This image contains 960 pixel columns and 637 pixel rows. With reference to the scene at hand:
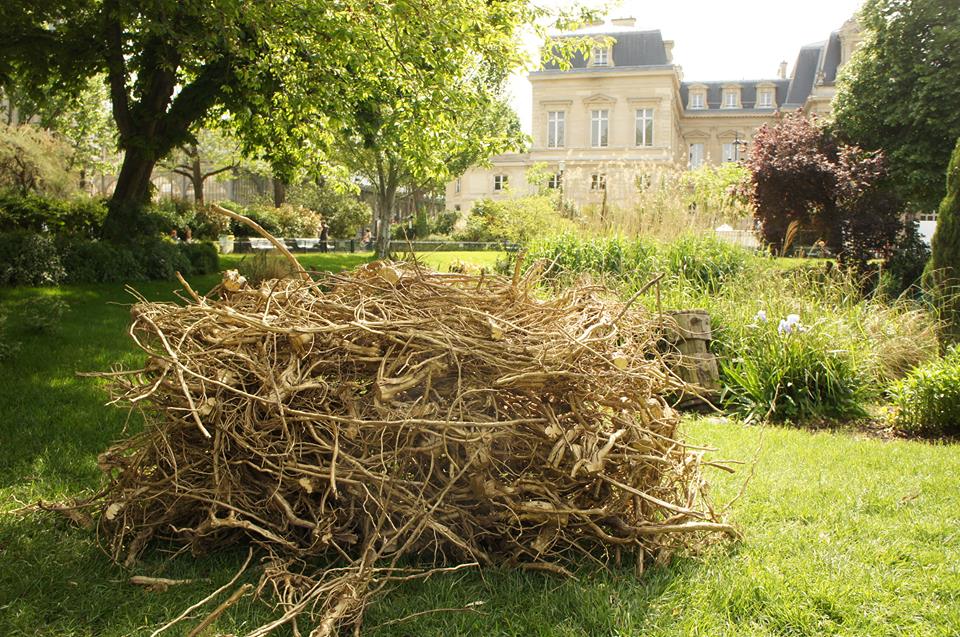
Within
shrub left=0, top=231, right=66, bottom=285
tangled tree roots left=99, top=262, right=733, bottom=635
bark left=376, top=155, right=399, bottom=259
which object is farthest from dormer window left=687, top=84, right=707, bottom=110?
tangled tree roots left=99, top=262, right=733, bottom=635

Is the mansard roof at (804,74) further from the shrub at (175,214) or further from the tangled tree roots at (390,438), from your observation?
the tangled tree roots at (390,438)

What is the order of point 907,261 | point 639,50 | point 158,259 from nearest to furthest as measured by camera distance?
1. point 158,259
2. point 907,261
3. point 639,50

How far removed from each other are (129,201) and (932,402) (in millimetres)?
12324

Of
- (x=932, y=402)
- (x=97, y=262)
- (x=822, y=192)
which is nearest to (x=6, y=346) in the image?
(x=97, y=262)

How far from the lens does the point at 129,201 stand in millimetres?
12117

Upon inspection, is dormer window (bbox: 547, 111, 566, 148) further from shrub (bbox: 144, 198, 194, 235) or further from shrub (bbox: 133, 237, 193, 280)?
shrub (bbox: 133, 237, 193, 280)

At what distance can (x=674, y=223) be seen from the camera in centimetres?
897

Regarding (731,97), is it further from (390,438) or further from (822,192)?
(390,438)

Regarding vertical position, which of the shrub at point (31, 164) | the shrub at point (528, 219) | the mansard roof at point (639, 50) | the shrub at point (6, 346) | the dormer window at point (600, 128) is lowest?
the shrub at point (6, 346)

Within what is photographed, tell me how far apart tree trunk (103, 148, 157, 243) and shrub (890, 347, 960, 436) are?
11324mm

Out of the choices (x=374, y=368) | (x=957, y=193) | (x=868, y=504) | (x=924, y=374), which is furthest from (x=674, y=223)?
(x=374, y=368)

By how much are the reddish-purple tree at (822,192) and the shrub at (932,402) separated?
29.3 ft

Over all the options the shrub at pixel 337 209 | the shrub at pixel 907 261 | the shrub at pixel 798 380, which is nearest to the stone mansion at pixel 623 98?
the shrub at pixel 337 209

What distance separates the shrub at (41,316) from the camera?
21.5ft
